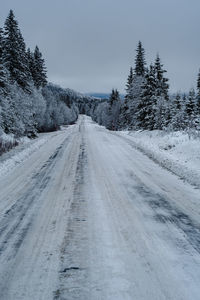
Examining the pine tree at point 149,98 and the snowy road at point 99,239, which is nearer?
the snowy road at point 99,239

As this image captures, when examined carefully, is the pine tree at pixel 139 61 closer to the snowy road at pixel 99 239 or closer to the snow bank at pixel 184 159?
the snow bank at pixel 184 159

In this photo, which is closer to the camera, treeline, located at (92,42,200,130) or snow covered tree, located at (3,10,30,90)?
treeline, located at (92,42,200,130)

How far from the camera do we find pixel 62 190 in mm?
5656

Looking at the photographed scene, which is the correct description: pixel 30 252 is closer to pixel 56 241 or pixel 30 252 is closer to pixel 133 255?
pixel 56 241

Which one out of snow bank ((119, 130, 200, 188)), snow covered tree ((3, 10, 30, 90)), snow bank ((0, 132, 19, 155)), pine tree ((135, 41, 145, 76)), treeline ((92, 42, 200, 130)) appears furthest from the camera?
pine tree ((135, 41, 145, 76))

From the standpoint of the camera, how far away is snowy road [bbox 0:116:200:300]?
245 cm

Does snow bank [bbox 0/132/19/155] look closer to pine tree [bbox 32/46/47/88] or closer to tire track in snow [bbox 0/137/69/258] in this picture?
tire track in snow [bbox 0/137/69/258]

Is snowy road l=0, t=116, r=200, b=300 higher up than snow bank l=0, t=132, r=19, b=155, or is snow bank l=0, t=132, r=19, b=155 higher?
snow bank l=0, t=132, r=19, b=155

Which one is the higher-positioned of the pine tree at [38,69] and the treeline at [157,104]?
the pine tree at [38,69]

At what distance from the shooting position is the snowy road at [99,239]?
2445mm

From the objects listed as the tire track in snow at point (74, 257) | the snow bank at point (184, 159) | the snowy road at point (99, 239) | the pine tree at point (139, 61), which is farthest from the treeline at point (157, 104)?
A: the tire track in snow at point (74, 257)

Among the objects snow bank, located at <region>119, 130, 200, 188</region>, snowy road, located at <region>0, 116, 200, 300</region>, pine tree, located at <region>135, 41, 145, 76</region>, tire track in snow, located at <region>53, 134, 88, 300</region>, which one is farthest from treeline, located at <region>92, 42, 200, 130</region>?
tire track in snow, located at <region>53, 134, 88, 300</region>

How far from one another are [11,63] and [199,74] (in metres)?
26.2

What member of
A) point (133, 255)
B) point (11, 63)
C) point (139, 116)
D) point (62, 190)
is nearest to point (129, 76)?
point (139, 116)
